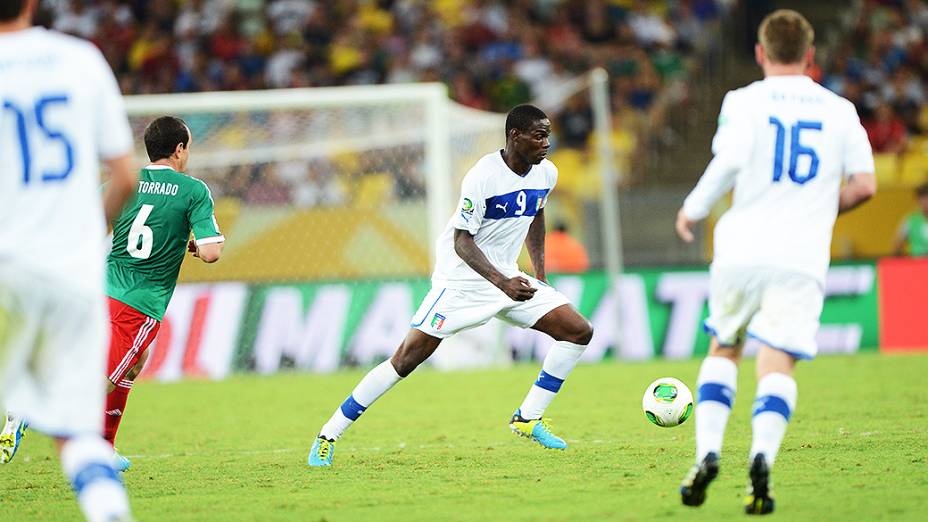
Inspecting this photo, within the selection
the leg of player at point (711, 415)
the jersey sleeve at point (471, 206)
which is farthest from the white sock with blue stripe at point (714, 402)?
the jersey sleeve at point (471, 206)

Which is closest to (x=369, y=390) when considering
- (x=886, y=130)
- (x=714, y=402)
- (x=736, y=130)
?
(x=714, y=402)

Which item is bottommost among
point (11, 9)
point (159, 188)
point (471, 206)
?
point (471, 206)

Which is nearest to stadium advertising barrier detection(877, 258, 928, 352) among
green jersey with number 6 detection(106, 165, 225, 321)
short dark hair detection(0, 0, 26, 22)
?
green jersey with number 6 detection(106, 165, 225, 321)

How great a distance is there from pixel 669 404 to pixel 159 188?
356 cm

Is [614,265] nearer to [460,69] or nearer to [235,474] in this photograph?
[460,69]

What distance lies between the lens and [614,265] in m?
17.6

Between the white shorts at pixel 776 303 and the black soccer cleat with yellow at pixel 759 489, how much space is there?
21.7 inches

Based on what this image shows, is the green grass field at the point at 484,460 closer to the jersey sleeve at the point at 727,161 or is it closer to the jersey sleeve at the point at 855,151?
the jersey sleeve at the point at 727,161

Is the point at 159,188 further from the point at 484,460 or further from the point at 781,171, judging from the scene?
the point at 781,171

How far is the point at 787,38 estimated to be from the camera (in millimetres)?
6141

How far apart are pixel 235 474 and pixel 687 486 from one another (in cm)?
327

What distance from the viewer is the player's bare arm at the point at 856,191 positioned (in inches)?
243

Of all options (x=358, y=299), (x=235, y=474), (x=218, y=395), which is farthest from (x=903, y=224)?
(x=235, y=474)

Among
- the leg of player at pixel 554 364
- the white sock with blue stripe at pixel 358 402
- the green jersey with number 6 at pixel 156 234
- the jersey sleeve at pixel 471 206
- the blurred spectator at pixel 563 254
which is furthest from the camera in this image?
the blurred spectator at pixel 563 254
